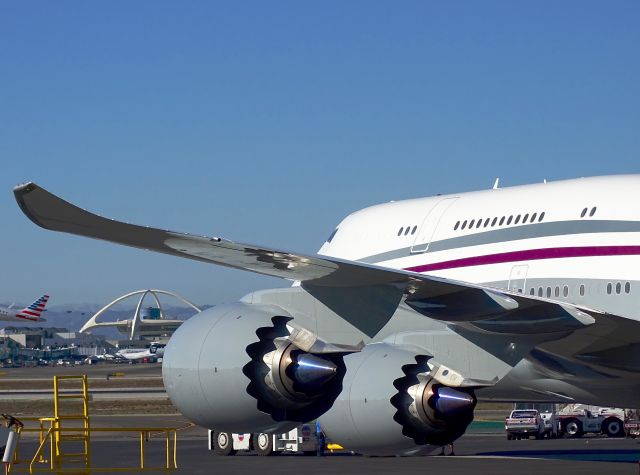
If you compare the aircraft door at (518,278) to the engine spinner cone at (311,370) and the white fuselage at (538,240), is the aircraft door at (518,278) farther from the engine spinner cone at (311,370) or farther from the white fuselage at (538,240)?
the engine spinner cone at (311,370)

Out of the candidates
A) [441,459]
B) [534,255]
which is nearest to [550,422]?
[441,459]

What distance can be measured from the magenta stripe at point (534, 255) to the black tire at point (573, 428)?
29886 mm

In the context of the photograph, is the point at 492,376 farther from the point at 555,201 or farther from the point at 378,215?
the point at 378,215

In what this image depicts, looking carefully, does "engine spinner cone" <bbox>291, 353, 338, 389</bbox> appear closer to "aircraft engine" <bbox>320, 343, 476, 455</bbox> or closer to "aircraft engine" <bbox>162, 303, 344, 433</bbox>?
"aircraft engine" <bbox>162, 303, 344, 433</bbox>

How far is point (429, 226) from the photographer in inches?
866

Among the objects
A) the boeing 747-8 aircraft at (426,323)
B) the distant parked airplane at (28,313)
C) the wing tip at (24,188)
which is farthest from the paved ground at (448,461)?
the distant parked airplane at (28,313)

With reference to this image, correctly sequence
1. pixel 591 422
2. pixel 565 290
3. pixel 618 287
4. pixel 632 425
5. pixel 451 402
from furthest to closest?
pixel 591 422 → pixel 632 425 → pixel 565 290 → pixel 618 287 → pixel 451 402

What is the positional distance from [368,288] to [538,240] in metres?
6.13

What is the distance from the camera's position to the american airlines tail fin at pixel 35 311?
515 feet

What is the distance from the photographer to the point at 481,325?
14727 mm

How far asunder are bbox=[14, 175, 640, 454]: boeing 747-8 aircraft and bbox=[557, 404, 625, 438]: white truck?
28.6 meters

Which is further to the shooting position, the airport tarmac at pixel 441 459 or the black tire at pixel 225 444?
the black tire at pixel 225 444

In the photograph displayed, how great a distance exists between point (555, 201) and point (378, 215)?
4.99 metres

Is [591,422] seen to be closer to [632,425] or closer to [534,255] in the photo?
[632,425]
